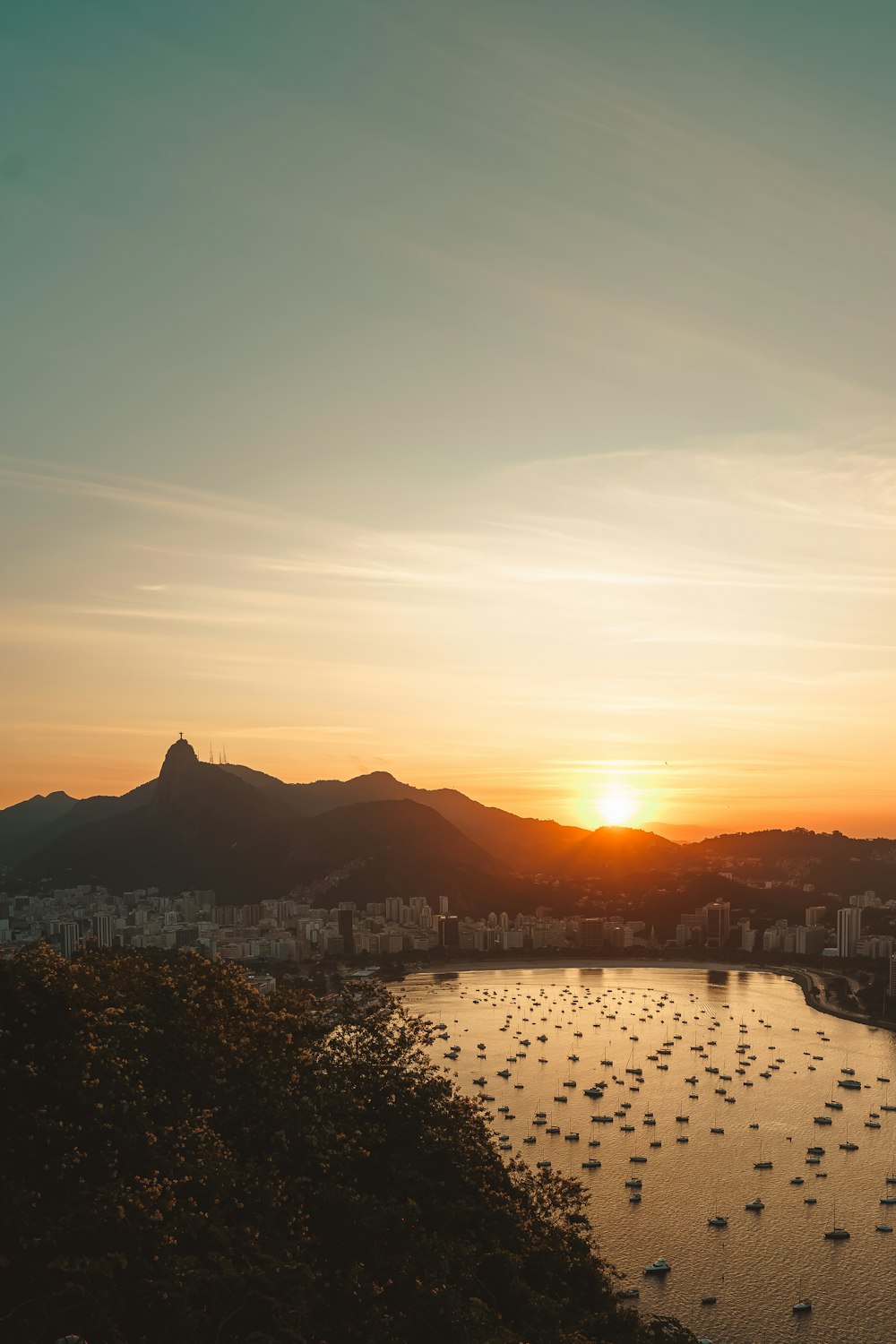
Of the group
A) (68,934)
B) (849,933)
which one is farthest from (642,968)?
(68,934)

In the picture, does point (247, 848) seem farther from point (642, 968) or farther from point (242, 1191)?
point (242, 1191)

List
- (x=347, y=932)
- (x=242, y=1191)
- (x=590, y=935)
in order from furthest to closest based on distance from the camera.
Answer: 1. (x=590, y=935)
2. (x=347, y=932)
3. (x=242, y=1191)

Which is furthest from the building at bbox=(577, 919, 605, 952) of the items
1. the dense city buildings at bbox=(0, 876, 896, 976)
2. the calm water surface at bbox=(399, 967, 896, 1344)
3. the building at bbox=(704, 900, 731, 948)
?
the calm water surface at bbox=(399, 967, 896, 1344)

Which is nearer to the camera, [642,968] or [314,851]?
[642,968]

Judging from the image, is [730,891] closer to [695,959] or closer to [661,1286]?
[695,959]

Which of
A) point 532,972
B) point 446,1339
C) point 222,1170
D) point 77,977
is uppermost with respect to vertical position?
point 77,977

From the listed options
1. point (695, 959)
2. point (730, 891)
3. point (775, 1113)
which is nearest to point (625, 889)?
point (730, 891)
